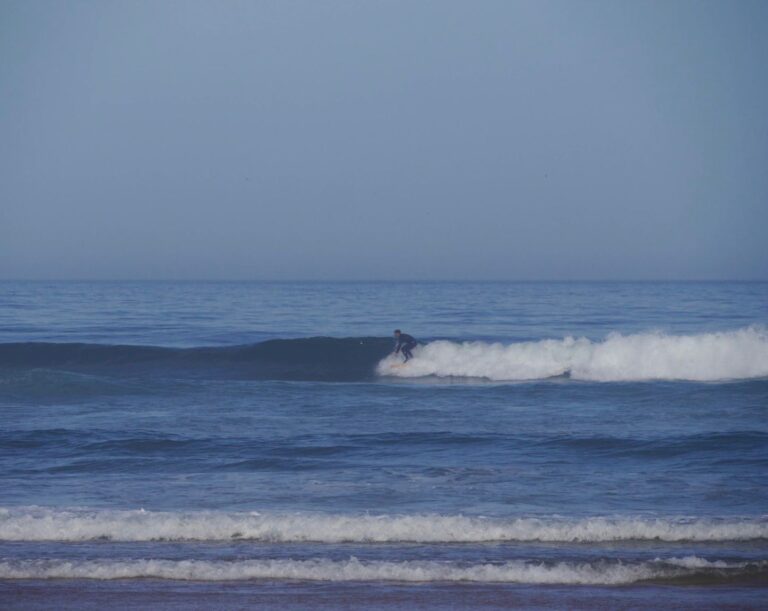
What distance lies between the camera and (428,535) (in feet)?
28.6

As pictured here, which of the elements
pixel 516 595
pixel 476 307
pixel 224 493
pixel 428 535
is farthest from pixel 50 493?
pixel 476 307

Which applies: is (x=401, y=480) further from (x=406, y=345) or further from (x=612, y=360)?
(x=612, y=360)

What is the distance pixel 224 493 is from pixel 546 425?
6.30 m

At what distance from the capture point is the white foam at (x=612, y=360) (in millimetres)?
22562

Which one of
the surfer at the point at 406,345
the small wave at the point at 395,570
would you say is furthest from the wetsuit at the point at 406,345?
the small wave at the point at 395,570

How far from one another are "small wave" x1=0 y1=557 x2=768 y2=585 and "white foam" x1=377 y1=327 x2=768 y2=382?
47.4 ft

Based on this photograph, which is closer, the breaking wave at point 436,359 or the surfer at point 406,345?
the breaking wave at point 436,359

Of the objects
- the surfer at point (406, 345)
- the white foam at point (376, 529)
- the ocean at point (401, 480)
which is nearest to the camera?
the ocean at point (401, 480)

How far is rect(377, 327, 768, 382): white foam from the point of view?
2256 centimetres

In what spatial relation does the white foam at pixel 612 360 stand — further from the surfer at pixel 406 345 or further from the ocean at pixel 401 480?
the surfer at pixel 406 345

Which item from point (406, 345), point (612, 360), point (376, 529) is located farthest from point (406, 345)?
point (376, 529)

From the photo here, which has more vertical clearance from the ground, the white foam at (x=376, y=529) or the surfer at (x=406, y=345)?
the surfer at (x=406, y=345)

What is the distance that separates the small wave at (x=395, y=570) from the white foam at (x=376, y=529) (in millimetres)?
908

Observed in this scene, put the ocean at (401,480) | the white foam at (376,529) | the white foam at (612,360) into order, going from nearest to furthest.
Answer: the ocean at (401,480)
the white foam at (376,529)
the white foam at (612,360)
